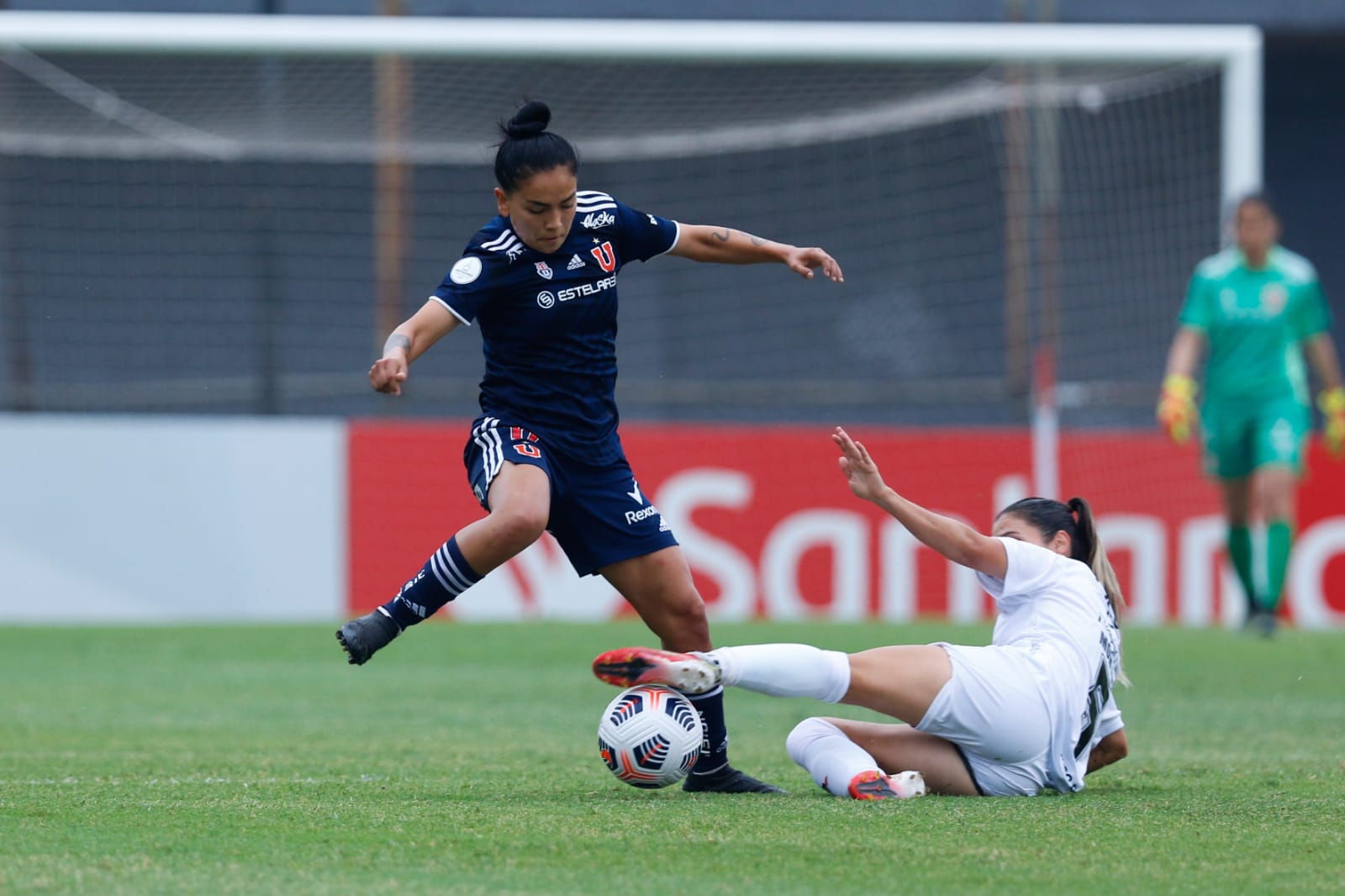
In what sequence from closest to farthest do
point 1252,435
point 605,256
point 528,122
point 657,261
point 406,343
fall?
1. point 406,343
2. point 528,122
3. point 605,256
4. point 1252,435
5. point 657,261

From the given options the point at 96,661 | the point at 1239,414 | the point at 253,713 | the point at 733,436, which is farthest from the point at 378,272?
the point at 253,713

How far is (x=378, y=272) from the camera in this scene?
650 inches

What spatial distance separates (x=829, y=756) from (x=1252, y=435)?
7137 millimetres

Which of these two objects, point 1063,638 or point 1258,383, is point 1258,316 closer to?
point 1258,383

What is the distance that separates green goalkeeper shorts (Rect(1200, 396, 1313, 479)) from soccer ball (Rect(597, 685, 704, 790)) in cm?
691

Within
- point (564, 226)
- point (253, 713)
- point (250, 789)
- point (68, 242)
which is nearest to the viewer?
point (250, 789)

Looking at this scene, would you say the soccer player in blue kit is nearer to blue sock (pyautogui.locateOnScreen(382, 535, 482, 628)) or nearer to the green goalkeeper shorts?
blue sock (pyautogui.locateOnScreen(382, 535, 482, 628))

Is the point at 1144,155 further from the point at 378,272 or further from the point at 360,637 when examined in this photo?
the point at 360,637

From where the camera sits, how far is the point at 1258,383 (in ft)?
35.4

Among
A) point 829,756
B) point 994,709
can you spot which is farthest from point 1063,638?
point 829,756

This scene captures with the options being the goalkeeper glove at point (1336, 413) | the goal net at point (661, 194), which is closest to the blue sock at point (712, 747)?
the goal net at point (661, 194)

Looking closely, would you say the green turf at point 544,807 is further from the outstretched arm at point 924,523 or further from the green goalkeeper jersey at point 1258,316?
the green goalkeeper jersey at point 1258,316

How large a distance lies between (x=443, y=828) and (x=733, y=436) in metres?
9.09

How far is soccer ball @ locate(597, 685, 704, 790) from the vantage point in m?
4.57
